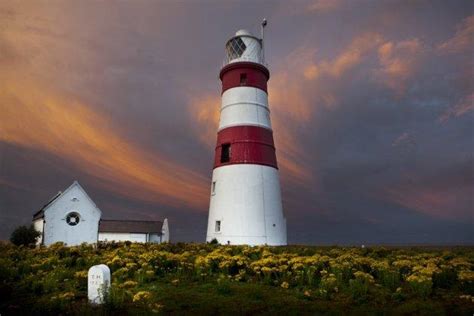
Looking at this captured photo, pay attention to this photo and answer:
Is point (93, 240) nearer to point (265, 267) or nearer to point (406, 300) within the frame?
point (265, 267)

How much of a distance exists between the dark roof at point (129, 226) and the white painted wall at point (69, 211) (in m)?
14.5

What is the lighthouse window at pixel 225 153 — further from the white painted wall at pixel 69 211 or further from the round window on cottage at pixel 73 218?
the round window on cottage at pixel 73 218

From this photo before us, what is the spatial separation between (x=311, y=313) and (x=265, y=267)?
12.0 feet

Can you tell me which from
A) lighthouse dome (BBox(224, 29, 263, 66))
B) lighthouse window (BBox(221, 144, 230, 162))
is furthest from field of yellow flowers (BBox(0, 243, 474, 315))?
lighthouse dome (BBox(224, 29, 263, 66))

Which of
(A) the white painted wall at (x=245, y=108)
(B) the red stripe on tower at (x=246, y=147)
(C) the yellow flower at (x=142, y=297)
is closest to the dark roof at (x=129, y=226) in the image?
(B) the red stripe on tower at (x=246, y=147)

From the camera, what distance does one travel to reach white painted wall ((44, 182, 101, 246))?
95.2ft

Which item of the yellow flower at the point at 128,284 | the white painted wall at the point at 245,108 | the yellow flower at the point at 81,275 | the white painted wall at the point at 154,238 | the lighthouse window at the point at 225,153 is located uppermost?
the white painted wall at the point at 245,108

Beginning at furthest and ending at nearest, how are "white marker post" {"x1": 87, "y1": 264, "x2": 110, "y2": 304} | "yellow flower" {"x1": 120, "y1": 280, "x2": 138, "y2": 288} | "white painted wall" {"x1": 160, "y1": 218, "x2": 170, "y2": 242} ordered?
"white painted wall" {"x1": 160, "y1": 218, "x2": 170, "y2": 242}, "yellow flower" {"x1": 120, "y1": 280, "x2": 138, "y2": 288}, "white marker post" {"x1": 87, "y1": 264, "x2": 110, "y2": 304}

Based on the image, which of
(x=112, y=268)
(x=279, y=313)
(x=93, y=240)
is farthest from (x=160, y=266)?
(x=93, y=240)

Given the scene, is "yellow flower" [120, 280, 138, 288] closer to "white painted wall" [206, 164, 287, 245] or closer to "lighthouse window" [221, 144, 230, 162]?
"white painted wall" [206, 164, 287, 245]

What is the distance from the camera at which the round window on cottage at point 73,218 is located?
1160 inches

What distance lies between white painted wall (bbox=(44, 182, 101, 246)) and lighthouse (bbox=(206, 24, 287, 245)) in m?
9.70

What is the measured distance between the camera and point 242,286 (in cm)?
1195

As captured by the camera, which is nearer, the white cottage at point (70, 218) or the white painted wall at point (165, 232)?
the white cottage at point (70, 218)
